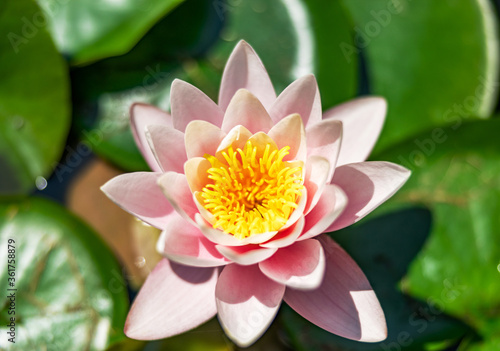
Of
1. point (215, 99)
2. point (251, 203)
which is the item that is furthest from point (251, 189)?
point (215, 99)

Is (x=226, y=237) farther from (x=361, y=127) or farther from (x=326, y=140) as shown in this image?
(x=361, y=127)

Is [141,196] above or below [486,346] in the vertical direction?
above

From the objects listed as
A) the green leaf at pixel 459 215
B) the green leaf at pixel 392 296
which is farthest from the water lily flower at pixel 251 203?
the green leaf at pixel 459 215

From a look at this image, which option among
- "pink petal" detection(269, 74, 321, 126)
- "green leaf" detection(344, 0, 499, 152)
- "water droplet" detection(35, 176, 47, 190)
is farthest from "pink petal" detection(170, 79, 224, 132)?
"water droplet" detection(35, 176, 47, 190)

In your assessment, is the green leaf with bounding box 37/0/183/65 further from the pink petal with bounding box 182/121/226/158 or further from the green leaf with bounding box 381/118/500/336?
the green leaf with bounding box 381/118/500/336

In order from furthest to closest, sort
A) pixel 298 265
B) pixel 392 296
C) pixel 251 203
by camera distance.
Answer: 1. pixel 392 296
2. pixel 251 203
3. pixel 298 265

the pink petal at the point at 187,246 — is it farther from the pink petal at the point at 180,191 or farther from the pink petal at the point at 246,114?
the pink petal at the point at 246,114

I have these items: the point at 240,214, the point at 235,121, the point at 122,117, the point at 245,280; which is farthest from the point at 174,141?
the point at 122,117
